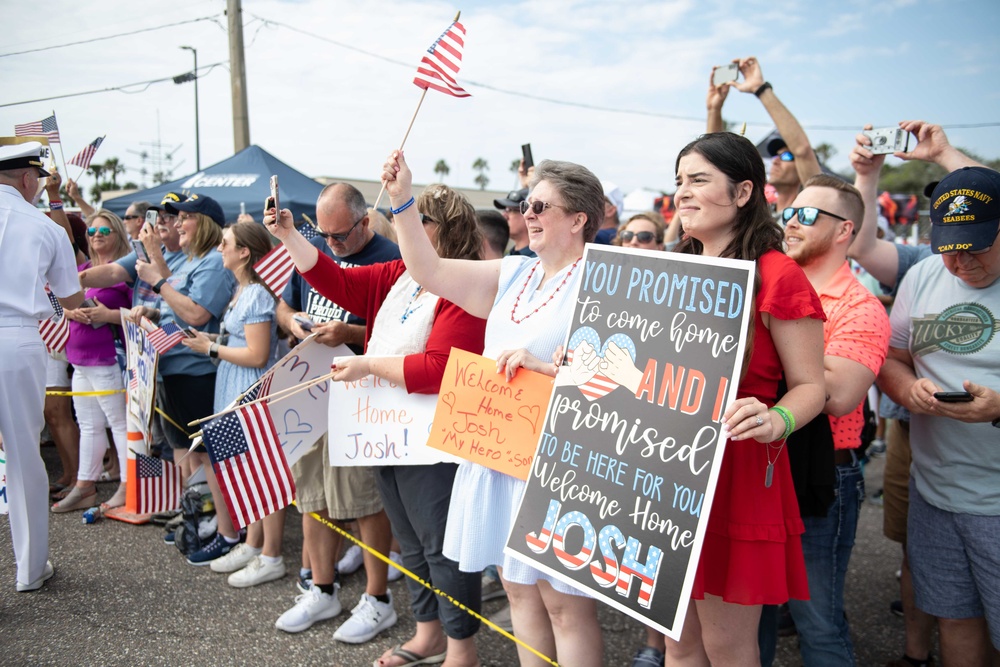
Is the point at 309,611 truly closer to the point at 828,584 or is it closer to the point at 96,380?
the point at 828,584

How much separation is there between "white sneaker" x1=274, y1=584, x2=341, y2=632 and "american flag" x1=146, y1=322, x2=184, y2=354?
1.65 m

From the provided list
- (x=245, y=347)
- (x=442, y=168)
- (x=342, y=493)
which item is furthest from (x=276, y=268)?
(x=442, y=168)

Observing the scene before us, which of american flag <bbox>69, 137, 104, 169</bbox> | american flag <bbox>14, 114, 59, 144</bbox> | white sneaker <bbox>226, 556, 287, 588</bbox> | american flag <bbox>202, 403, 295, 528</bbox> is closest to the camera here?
american flag <bbox>202, 403, 295, 528</bbox>

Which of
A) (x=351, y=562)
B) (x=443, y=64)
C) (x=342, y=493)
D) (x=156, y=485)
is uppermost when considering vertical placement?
(x=443, y=64)

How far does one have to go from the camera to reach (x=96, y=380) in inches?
203

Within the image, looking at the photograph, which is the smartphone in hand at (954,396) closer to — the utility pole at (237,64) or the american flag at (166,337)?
the american flag at (166,337)

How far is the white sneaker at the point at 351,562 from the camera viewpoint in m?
4.20

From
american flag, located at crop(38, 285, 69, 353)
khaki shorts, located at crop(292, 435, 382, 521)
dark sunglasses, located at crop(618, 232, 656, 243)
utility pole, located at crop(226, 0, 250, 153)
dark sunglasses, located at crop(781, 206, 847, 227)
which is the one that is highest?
utility pole, located at crop(226, 0, 250, 153)

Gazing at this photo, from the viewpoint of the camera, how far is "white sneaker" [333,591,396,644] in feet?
11.0

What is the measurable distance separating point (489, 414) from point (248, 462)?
142cm

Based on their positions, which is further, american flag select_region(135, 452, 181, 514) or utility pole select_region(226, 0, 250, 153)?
utility pole select_region(226, 0, 250, 153)

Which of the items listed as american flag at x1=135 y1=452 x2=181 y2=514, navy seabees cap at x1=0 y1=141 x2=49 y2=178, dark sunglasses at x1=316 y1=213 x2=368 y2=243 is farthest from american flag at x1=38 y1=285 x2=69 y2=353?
dark sunglasses at x1=316 y1=213 x2=368 y2=243

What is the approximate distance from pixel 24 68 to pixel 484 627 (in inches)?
174

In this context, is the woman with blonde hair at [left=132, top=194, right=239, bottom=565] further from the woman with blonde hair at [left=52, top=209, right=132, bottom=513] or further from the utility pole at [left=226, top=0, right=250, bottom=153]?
the utility pole at [left=226, top=0, right=250, bottom=153]
